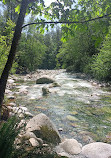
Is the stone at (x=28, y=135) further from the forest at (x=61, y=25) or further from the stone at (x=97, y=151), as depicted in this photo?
the stone at (x=97, y=151)

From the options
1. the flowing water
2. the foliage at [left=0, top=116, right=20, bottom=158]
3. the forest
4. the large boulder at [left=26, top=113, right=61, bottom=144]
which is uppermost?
the forest

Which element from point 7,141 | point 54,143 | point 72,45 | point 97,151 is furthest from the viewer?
point 72,45

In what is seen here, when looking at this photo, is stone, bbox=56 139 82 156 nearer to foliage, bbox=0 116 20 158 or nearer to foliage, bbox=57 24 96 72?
foliage, bbox=0 116 20 158

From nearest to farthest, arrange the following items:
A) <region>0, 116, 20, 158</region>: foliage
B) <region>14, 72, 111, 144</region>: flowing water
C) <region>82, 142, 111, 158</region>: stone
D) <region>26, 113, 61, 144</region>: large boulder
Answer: <region>0, 116, 20, 158</region>: foliage
<region>82, 142, 111, 158</region>: stone
<region>26, 113, 61, 144</region>: large boulder
<region>14, 72, 111, 144</region>: flowing water

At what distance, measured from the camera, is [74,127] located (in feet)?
15.2

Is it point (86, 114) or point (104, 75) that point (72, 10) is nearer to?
point (86, 114)

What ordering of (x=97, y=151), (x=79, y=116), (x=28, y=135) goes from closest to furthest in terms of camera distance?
(x=97, y=151), (x=28, y=135), (x=79, y=116)

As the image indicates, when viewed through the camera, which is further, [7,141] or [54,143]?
[54,143]

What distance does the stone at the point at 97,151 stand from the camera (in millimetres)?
3000

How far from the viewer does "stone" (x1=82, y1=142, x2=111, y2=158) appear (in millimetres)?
3000

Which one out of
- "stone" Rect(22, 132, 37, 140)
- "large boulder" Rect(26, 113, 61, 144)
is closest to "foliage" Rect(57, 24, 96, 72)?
"large boulder" Rect(26, 113, 61, 144)

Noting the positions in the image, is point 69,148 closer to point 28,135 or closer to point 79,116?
point 28,135

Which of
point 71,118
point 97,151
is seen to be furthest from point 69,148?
point 71,118

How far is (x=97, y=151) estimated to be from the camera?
3117mm
